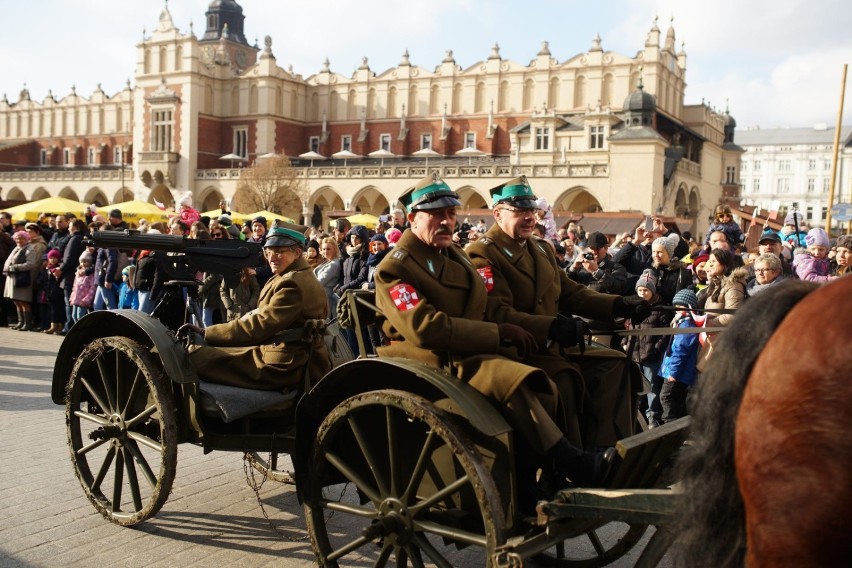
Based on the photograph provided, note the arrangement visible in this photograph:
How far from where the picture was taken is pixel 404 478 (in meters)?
3.74

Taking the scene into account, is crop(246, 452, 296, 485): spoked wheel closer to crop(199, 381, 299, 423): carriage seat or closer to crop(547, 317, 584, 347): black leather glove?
crop(199, 381, 299, 423): carriage seat

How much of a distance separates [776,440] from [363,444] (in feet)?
6.87

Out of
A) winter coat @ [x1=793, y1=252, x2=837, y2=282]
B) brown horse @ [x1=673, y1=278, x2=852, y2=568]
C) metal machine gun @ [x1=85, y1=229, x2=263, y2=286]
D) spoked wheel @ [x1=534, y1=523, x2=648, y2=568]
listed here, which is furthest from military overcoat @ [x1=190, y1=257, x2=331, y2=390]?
winter coat @ [x1=793, y1=252, x2=837, y2=282]

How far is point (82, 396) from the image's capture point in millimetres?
5273

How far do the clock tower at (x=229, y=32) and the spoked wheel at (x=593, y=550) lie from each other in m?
80.8

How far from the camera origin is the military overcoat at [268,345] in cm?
481

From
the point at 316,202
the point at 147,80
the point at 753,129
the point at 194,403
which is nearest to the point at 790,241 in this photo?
the point at 194,403

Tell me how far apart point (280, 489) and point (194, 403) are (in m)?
1.38

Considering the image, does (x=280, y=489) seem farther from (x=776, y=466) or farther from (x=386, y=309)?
(x=776, y=466)

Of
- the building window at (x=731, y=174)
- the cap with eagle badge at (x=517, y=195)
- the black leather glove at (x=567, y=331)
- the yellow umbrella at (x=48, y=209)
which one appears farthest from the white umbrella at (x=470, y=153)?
the black leather glove at (x=567, y=331)

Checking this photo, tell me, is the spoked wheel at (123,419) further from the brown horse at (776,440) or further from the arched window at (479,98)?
the arched window at (479,98)

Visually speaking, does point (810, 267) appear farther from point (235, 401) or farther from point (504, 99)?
point (504, 99)

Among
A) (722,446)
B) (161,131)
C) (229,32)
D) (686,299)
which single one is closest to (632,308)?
(722,446)

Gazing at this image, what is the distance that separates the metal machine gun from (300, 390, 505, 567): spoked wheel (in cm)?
162
